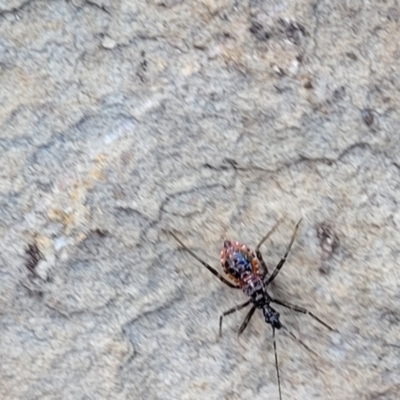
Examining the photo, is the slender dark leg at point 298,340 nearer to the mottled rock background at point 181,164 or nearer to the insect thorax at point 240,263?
the mottled rock background at point 181,164

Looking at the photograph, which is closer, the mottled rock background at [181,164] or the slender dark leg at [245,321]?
the mottled rock background at [181,164]

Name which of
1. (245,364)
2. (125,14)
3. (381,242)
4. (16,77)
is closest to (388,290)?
(381,242)

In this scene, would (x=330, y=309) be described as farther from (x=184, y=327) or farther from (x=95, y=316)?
(x=95, y=316)

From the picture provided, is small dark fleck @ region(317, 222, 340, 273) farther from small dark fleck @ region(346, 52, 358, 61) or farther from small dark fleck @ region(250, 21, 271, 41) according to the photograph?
small dark fleck @ region(250, 21, 271, 41)

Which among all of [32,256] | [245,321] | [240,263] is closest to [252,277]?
[240,263]

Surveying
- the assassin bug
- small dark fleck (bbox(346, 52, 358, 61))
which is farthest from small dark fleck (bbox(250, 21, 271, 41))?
the assassin bug

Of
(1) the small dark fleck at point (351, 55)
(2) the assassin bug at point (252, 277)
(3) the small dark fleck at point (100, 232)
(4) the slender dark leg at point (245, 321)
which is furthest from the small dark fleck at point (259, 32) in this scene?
(4) the slender dark leg at point (245, 321)

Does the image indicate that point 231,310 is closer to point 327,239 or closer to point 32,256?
point 327,239
